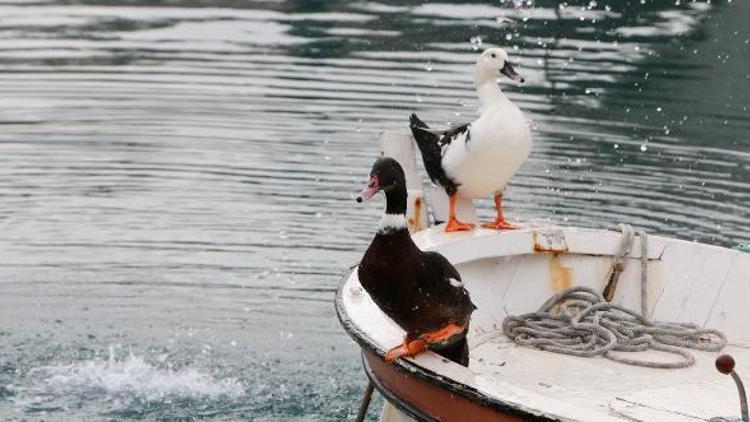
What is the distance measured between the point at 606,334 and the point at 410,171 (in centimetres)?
190

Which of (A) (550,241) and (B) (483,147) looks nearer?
(B) (483,147)

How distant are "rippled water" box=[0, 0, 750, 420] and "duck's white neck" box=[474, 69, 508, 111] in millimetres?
2410

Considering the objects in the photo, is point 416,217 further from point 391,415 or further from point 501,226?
point 391,415

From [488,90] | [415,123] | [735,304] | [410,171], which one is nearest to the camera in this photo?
[735,304]

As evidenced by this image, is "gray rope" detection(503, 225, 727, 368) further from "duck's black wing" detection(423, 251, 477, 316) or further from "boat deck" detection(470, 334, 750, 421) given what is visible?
"duck's black wing" detection(423, 251, 477, 316)

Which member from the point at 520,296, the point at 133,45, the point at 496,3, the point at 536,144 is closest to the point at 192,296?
the point at 520,296

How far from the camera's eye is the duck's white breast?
720 cm

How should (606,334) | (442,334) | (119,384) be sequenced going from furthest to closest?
(119,384) → (606,334) → (442,334)

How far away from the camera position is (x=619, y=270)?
7.58m

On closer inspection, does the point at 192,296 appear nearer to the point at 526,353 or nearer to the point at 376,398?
the point at 376,398

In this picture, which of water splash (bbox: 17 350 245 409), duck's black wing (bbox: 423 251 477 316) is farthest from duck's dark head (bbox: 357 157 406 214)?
water splash (bbox: 17 350 245 409)

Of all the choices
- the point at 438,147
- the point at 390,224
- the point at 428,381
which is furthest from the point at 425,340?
the point at 438,147

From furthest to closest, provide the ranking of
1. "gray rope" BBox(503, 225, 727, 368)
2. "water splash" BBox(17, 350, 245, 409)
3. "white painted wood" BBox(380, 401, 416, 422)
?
"water splash" BBox(17, 350, 245, 409) < "gray rope" BBox(503, 225, 727, 368) < "white painted wood" BBox(380, 401, 416, 422)

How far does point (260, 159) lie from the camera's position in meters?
14.9
